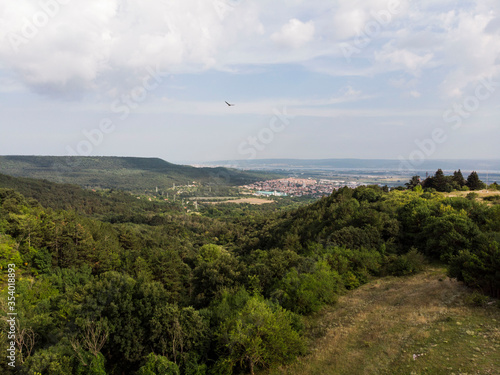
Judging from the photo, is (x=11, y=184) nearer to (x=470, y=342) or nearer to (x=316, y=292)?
(x=316, y=292)

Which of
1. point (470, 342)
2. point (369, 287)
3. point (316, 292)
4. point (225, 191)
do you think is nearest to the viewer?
point (470, 342)

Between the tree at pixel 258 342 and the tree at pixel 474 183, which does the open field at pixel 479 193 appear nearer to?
the tree at pixel 474 183

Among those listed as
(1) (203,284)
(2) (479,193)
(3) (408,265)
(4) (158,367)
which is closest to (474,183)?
(2) (479,193)

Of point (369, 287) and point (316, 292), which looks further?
point (369, 287)

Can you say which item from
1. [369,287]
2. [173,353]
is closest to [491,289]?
[369,287]

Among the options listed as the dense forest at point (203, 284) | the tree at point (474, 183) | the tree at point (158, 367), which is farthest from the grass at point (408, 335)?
the tree at point (474, 183)

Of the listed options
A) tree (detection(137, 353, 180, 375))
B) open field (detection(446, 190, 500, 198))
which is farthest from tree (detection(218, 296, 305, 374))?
open field (detection(446, 190, 500, 198))

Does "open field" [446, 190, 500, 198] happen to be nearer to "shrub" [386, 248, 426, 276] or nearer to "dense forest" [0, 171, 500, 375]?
"dense forest" [0, 171, 500, 375]
